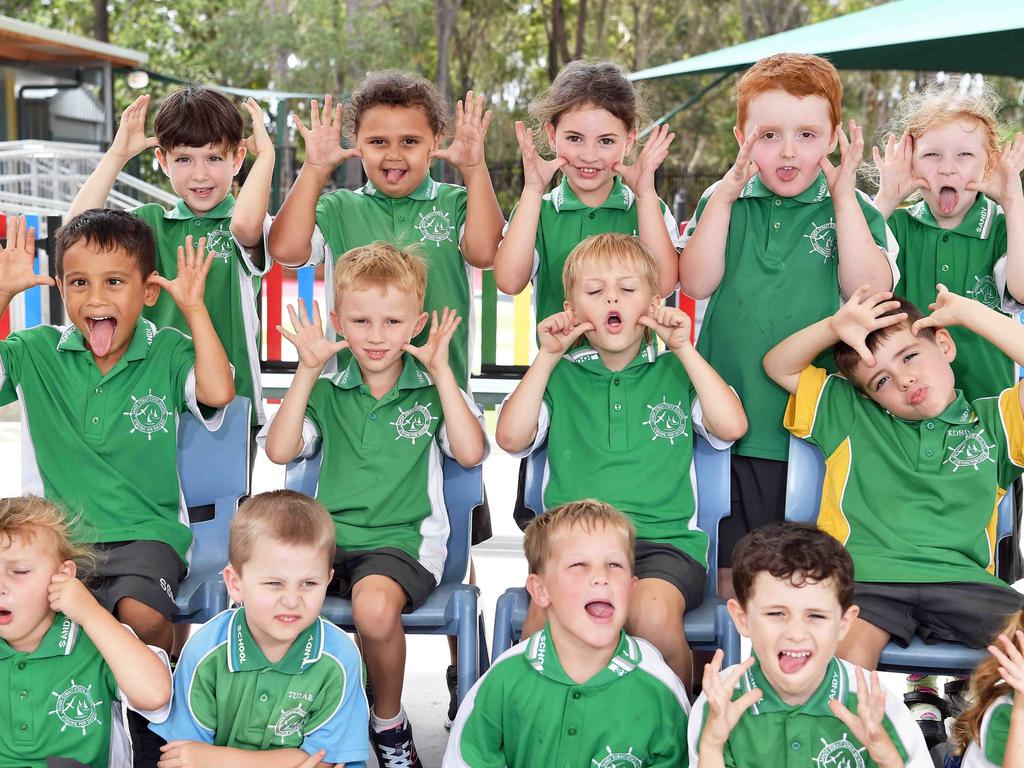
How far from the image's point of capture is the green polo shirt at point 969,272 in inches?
137

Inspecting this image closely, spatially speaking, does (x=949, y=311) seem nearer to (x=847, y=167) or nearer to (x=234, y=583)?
(x=847, y=167)

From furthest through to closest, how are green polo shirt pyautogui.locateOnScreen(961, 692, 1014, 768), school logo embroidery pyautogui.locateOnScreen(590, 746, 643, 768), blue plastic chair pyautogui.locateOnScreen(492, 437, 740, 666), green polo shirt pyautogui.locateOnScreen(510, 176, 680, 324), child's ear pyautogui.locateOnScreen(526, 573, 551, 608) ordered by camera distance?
green polo shirt pyautogui.locateOnScreen(510, 176, 680, 324) < blue plastic chair pyautogui.locateOnScreen(492, 437, 740, 666) < child's ear pyautogui.locateOnScreen(526, 573, 551, 608) < school logo embroidery pyautogui.locateOnScreen(590, 746, 643, 768) < green polo shirt pyautogui.locateOnScreen(961, 692, 1014, 768)

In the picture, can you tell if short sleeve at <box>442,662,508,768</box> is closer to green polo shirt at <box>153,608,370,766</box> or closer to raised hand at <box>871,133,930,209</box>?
green polo shirt at <box>153,608,370,766</box>

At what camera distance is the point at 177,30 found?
1083 inches

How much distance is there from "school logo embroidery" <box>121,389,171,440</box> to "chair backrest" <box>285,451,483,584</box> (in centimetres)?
38

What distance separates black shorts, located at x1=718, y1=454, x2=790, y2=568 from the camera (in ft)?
11.3

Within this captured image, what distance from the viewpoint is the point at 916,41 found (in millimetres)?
7590

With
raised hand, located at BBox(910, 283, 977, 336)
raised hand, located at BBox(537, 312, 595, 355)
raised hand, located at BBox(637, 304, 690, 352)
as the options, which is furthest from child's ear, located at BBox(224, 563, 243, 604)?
raised hand, located at BBox(910, 283, 977, 336)

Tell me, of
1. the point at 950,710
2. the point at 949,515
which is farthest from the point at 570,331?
the point at 950,710

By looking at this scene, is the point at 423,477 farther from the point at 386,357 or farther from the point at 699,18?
the point at 699,18

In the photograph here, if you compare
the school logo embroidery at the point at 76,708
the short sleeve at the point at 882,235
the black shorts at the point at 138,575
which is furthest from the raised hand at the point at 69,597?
the short sleeve at the point at 882,235

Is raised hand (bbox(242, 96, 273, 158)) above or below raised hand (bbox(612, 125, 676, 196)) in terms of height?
above

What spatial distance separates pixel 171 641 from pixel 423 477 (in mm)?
779

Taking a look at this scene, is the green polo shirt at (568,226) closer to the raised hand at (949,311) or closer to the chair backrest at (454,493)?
the chair backrest at (454,493)
